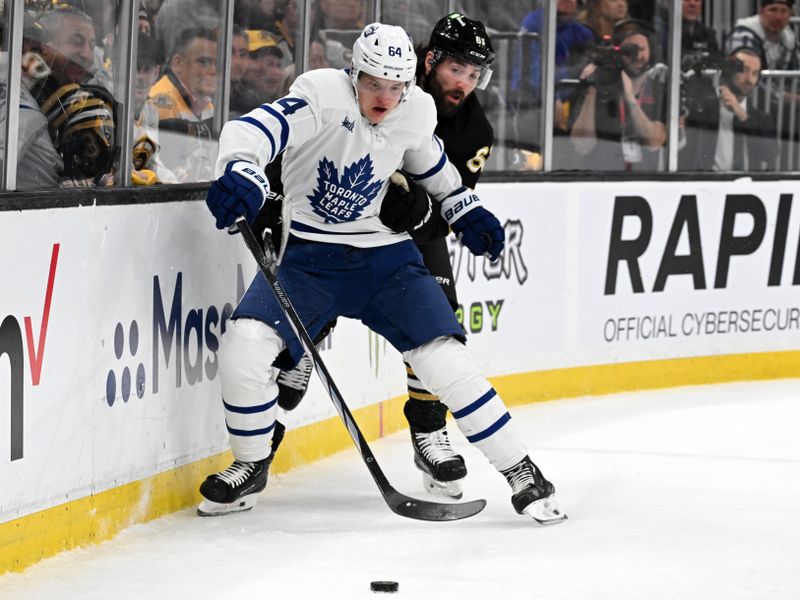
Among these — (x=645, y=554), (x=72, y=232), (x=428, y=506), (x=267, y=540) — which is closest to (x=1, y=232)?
(x=72, y=232)

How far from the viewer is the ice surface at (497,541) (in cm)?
348

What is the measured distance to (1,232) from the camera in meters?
3.35

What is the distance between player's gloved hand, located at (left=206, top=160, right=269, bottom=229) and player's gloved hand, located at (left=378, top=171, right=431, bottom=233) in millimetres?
497

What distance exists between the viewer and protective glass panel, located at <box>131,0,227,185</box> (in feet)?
14.3

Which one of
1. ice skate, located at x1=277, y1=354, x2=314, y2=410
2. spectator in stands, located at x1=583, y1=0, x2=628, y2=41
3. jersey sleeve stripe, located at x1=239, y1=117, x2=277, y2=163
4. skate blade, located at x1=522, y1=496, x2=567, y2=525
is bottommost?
skate blade, located at x1=522, y1=496, x2=567, y2=525

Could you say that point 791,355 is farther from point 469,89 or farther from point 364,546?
point 364,546

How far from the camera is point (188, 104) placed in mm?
4719

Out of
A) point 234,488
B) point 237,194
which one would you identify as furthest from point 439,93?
point 234,488

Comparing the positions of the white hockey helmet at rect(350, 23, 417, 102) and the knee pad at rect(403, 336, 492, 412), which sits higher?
the white hockey helmet at rect(350, 23, 417, 102)

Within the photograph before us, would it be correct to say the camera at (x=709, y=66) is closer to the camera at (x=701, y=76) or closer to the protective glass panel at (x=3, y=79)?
the camera at (x=701, y=76)

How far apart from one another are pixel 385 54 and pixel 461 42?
0.44 meters

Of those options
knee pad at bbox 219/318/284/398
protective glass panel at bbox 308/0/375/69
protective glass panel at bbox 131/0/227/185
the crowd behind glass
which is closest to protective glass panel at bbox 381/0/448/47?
the crowd behind glass

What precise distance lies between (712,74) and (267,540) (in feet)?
13.8

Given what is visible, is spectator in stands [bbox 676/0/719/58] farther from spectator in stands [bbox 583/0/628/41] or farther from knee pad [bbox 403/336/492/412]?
knee pad [bbox 403/336/492/412]
